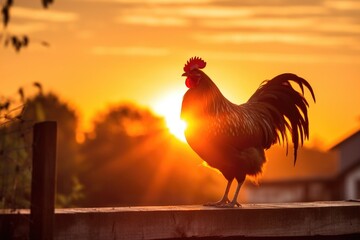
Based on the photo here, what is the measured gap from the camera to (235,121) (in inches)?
334

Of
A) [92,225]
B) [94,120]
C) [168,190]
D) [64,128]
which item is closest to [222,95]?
[92,225]

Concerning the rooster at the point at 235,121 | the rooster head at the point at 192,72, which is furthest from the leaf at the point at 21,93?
the rooster head at the point at 192,72

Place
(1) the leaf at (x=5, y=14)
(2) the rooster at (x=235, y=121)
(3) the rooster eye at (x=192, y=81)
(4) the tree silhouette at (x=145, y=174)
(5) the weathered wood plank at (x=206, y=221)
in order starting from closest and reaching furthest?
1. (5) the weathered wood plank at (x=206, y=221)
2. (1) the leaf at (x=5, y=14)
3. (2) the rooster at (x=235, y=121)
4. (3) the rooster eye at (x=192, y=81)
5. (4) the tree silhouette at (x=145, y=174)

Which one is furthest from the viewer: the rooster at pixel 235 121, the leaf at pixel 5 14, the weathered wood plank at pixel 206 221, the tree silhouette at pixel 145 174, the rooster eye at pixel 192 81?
the tree silhouette at pixel 145 174

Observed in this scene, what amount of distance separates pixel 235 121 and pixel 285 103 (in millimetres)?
1443

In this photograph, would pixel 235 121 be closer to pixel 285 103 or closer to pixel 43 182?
pixel 285 103

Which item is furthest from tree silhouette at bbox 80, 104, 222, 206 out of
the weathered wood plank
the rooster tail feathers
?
the weathered wood plank

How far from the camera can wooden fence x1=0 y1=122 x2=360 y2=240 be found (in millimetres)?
4863

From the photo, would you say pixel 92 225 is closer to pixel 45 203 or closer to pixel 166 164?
pixel 45 203

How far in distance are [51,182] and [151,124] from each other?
8731 centimetres

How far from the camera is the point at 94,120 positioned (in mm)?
101000

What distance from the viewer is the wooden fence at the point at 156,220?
4863mm

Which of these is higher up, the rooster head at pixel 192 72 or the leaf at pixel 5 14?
the rooster head at pixel 192 72

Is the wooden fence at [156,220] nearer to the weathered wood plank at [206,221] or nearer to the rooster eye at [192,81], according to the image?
the weathered wood plank at [206,221]
